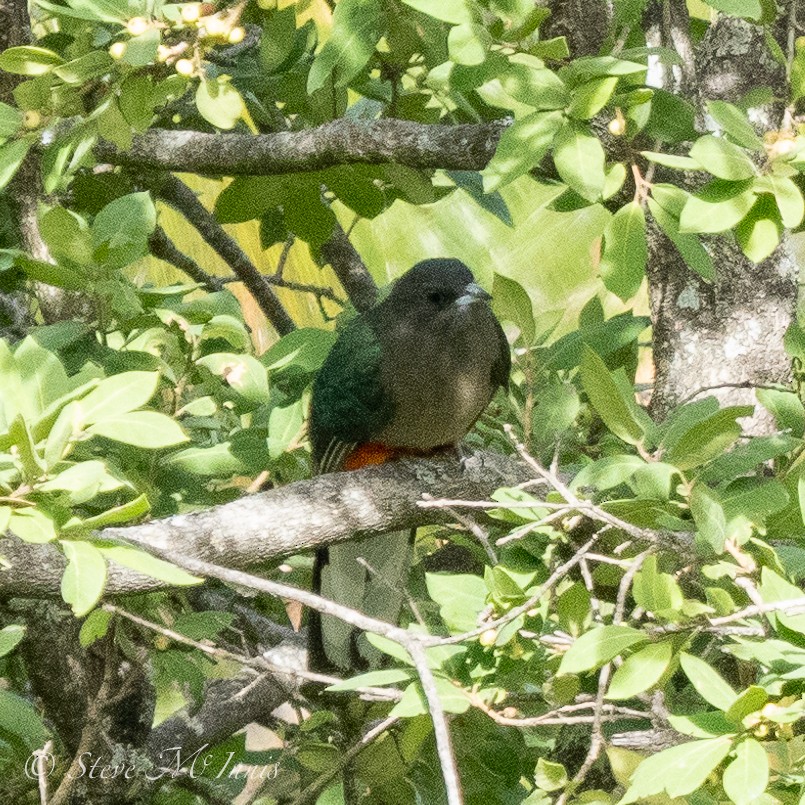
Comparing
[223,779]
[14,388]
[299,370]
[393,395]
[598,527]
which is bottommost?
[223,779]

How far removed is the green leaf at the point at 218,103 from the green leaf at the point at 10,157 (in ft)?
1.69

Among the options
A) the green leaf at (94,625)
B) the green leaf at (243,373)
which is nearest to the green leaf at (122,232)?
the green leaf at (243,373)

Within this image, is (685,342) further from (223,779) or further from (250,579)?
(223,779)

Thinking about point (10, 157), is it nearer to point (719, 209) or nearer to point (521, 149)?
point (521, 149)

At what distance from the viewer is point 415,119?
4.67 m

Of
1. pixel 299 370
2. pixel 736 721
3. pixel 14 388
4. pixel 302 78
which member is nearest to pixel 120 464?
pixel 299 370

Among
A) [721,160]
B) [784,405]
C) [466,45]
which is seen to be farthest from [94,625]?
[721,160]

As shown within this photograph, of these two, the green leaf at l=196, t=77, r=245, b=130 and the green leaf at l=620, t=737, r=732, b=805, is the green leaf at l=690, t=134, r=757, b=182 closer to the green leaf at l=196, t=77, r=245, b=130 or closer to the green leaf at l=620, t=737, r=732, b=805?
the green leaf at l=620, t=737, r=732, b=805

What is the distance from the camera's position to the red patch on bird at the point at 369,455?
511 cm

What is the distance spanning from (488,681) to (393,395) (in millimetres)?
2081

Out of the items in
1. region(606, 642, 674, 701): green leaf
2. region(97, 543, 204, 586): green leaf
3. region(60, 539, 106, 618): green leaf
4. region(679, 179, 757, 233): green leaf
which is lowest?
region(606, 642, 674, 701): green leaf

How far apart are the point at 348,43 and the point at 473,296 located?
1635mm

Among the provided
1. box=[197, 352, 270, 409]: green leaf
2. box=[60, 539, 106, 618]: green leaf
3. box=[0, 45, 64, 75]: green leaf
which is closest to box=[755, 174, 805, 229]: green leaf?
box=[197, 352, 270, 409]: green leaf

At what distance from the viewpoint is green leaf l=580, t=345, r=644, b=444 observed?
3027 mm
